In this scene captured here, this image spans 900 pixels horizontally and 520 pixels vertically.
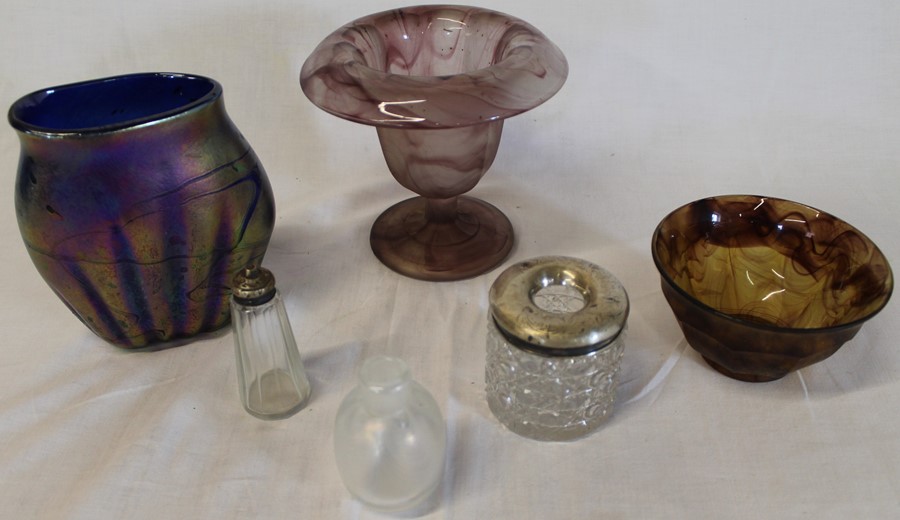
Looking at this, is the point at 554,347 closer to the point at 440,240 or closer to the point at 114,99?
the point at 440,240

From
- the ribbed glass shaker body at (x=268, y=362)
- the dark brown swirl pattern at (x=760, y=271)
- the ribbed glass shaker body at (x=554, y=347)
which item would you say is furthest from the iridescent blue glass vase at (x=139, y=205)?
the dark brown swirl pattern at (x=760, y=271)

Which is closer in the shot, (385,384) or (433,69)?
(385,384)

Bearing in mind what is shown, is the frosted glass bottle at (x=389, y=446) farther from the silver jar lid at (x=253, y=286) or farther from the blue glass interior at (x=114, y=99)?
the blue glass interior at (x=114, y=99)

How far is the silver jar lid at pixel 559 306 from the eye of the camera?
2.20 ft

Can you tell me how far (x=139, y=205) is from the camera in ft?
2.51

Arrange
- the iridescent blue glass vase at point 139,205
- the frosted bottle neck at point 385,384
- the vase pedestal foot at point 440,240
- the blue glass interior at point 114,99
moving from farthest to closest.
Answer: the vase pedestal foot at point 440,240 < the blue glass interior at point 114,99 < the iridescent blue glass vase at point 139,205 < the frosted bottle neck at point 385,384

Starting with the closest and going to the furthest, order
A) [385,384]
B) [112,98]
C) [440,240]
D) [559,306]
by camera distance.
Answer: [385,384] < [559,306] < [112,98] < [440,240]

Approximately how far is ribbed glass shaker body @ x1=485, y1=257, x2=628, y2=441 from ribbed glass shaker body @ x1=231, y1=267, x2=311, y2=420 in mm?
210

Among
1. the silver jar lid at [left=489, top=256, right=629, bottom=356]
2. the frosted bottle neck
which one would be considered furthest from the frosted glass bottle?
the silver jar lid at [left=489, top=256, right=629, bottom=356]

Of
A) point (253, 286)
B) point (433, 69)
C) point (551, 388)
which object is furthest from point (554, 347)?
point (433, 69)

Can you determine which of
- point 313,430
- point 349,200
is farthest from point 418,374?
point 349,200

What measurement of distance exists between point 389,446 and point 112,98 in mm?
554

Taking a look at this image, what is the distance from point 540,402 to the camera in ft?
2.39

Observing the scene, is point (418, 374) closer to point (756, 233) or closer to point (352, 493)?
point (352, 493)
